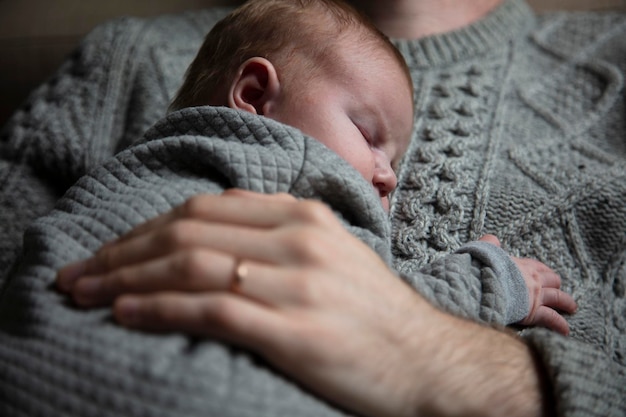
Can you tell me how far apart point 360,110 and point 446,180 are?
0.24 metres

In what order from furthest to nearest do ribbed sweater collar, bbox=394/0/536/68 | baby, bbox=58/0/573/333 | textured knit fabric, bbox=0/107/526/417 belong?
ribbed sweater collar, bbox=394/0/536/68 < baby, bbox=58/0/573/333 < textured knit fabric, bbox=0/107/526/417

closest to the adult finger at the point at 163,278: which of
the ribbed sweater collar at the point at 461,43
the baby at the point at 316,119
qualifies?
the baby at the point at 316,119

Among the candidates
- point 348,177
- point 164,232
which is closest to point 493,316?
point 348,177

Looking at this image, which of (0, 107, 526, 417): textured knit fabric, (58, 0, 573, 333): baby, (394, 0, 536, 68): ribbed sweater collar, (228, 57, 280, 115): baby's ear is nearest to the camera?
(0, 107, 526, 417): textured knit fabric

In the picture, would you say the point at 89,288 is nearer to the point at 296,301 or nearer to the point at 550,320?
the point at 296,301

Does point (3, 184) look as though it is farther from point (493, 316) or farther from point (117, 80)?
point (493, 316)

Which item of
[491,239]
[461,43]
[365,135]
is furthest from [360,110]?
[461,43]

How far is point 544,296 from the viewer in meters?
0.85

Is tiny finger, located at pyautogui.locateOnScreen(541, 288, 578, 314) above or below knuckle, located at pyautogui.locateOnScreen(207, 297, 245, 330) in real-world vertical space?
below

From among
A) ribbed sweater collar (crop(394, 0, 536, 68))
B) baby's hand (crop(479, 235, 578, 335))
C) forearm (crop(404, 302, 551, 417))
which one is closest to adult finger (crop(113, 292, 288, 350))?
forearm (crop(404, 302, 551, 417))

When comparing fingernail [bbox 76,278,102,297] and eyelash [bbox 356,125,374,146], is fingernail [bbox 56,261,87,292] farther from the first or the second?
eyelash [bbox 356,125,374,146]

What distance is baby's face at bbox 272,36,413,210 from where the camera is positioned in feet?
2.54

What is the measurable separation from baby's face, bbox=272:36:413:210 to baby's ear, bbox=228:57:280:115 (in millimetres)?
23

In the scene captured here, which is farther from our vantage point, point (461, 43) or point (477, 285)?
point (461, 43)
